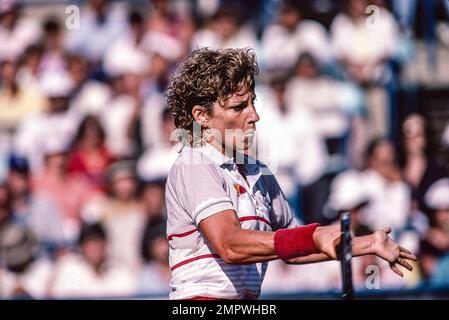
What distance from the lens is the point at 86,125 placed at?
963 cm

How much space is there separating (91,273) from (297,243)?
5.31 m

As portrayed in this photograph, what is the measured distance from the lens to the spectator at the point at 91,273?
8.73 meters

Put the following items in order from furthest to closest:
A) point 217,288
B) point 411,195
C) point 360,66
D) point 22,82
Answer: point 22,82 → point 360,66 → point 411,195 → point 217,288

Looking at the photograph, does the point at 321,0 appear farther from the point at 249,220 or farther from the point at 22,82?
the point at 249,220

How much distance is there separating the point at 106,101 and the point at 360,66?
2299 mm

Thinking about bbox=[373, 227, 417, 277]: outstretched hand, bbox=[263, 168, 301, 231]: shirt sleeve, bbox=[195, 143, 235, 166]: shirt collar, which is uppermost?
bbox=[195, 143, 235, 166]: shirt collar

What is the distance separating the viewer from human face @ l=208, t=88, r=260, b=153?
4.31 m

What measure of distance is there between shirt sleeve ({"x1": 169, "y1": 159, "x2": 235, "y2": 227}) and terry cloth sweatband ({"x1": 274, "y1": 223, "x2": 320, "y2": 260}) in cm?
Answer: 32

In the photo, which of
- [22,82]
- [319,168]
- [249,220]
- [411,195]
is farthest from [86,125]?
[249,220]

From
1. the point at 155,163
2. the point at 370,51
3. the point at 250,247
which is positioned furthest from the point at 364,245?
the point at 370,51

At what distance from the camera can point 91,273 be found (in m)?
8.91

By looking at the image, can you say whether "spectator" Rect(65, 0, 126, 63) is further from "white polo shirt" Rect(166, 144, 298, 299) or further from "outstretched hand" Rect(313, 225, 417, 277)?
"outstretched hand" Rect(313, 225, 417, 277)

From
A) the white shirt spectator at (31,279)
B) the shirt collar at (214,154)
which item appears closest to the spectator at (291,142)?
the white shirt spectator at (31,279)

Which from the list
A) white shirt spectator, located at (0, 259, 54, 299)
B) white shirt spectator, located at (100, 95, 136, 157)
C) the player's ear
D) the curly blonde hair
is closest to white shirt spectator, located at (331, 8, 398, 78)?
white shirt spectator, located at (100, 95, 136, 157)
